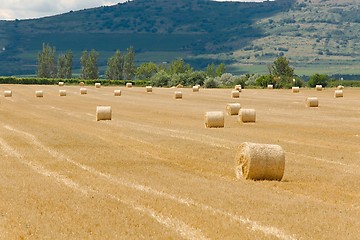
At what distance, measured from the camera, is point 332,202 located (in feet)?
54.0

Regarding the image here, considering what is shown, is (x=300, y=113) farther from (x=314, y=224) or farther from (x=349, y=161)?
(x=314, y=224)

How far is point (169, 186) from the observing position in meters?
18.2

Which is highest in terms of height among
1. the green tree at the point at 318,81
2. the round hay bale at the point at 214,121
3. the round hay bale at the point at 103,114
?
the round hay bale at the point at 214,121

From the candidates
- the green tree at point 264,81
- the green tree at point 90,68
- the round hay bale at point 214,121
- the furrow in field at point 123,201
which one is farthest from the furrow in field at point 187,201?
the green tree at point 90,68

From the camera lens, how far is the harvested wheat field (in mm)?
13625

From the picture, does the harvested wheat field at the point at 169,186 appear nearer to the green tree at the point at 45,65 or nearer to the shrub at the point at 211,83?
the shrub at the point at 211,83

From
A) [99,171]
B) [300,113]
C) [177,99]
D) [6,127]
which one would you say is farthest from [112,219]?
[177,99]

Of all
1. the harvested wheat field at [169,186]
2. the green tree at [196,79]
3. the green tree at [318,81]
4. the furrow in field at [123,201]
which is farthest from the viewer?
the green tree at [196,79]

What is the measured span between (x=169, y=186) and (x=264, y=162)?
9.26 feet

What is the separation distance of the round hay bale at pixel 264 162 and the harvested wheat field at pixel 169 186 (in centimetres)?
33

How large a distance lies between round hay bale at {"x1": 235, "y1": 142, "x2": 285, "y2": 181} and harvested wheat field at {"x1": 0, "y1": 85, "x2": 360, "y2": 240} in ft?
1.07

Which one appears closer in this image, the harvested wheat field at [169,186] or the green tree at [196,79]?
the harvested wheat field at [169,186]

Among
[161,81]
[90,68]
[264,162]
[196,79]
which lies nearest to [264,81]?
[196,79]

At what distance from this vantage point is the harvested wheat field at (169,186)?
1362 centimetres
